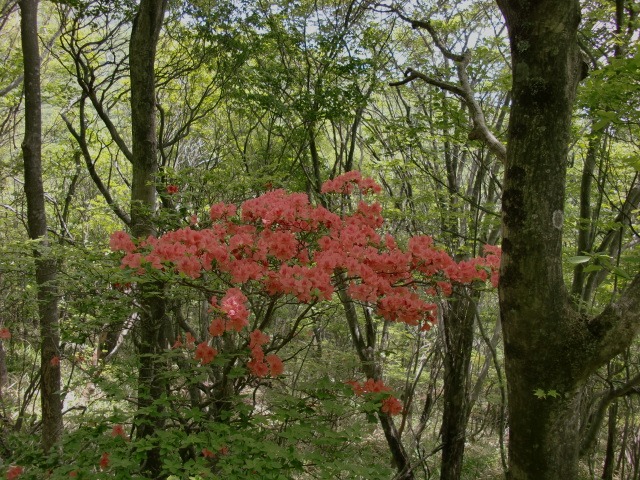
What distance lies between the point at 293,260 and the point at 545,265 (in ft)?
5.16

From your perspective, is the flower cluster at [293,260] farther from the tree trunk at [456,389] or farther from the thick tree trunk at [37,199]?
the thick tree trunk at [37,199]

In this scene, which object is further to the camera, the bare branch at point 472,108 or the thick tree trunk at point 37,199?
the thick tree trunk at point 37,199

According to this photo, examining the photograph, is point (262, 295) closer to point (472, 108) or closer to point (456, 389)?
point (472, 108)

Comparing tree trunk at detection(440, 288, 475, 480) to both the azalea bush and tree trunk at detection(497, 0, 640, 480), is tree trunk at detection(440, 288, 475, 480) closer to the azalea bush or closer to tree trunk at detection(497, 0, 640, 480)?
the azalea bush

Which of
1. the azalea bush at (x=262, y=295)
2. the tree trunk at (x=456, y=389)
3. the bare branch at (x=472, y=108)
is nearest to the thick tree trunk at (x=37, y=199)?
the azalea bush at (x=262, y=295)

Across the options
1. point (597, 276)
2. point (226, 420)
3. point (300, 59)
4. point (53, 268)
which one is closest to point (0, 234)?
point (53, 268)

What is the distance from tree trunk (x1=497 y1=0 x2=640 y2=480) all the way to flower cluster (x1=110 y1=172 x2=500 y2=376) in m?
0.98

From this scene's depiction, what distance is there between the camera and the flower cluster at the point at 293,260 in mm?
2340

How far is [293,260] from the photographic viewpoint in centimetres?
292

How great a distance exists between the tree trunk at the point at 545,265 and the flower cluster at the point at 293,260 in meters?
0.98

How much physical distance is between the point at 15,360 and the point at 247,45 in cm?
775

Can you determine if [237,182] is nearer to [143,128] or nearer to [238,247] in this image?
[143,128]

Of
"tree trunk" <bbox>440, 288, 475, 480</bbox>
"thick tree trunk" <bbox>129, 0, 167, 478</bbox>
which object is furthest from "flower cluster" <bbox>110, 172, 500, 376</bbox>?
"tree trunk" <bbox>440, 288, 475, 480</bbox>

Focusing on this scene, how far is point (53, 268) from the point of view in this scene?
4043 millimetres
